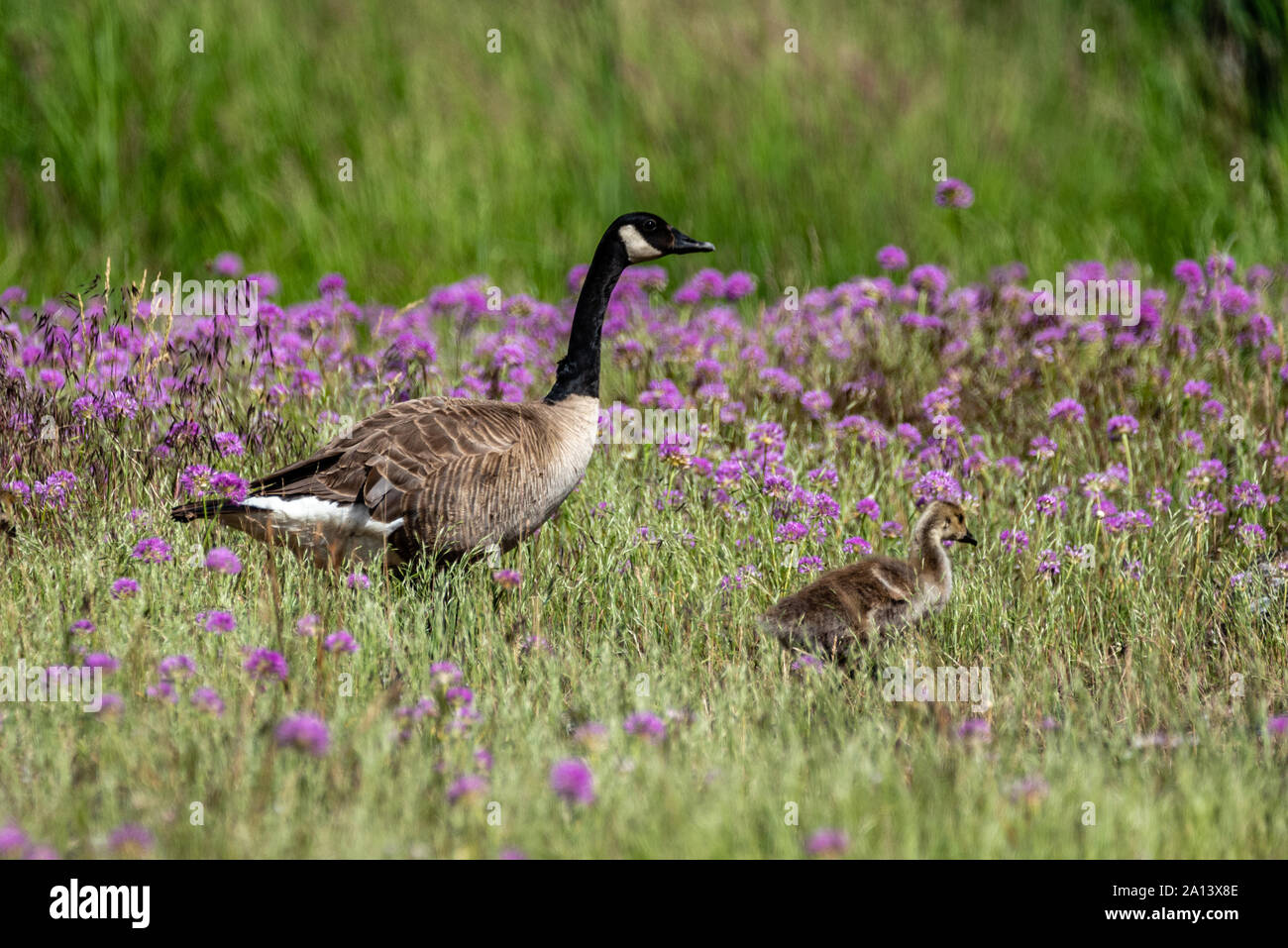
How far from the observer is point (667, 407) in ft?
23.1

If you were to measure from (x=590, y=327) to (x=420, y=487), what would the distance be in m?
1.34

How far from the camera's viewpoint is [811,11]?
12.8m

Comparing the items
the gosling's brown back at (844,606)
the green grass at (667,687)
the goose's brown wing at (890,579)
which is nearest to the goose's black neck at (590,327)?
the green grass at (667,687)

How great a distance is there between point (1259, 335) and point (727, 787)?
5.39 meters

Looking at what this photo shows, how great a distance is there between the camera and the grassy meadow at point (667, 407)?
13.3 feet

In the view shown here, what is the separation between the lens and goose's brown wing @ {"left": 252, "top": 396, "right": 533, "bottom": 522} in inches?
228

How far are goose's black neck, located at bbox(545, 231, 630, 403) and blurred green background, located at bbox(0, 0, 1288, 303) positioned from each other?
11.8 feet

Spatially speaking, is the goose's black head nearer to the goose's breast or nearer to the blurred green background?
the goose's breast

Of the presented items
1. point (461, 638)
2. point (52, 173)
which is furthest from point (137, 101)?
point (461, 638)

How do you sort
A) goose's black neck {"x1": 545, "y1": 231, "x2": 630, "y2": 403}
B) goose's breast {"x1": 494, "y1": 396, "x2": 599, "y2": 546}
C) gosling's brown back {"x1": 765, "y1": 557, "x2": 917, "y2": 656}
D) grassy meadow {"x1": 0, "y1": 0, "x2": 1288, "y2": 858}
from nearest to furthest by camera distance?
grassy meadow {"x1": 0, "y1": 0, "x2": 1288, "y2": 858} → gosling's brown back {"x1": 765, "y1": 557, "x2": 917, "y2": 656} → goose's breast {"x1": 494, "y1": 396, "x2": 599, "y2": 546} → goose's black neck {"x1": 545, "y1": 231, "x2": 630, "y2": 403}

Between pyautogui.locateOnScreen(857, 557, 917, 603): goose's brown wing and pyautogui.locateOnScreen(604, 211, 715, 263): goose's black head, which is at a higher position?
pyautogui.locateOnScreen(604, 211, 715, 263): goose's black head

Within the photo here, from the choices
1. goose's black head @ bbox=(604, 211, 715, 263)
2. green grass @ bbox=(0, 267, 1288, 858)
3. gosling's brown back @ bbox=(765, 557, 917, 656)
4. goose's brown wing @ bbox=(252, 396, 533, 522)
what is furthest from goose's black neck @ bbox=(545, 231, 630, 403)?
gosling's brown back @ bbox=(765, 557, 917, 656)

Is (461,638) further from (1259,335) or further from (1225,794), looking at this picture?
(1259,335)

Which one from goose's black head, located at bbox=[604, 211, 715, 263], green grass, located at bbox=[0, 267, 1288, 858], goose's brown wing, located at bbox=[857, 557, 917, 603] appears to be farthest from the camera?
goose's black head, located at bbox=[604, 211, 715, 263]
